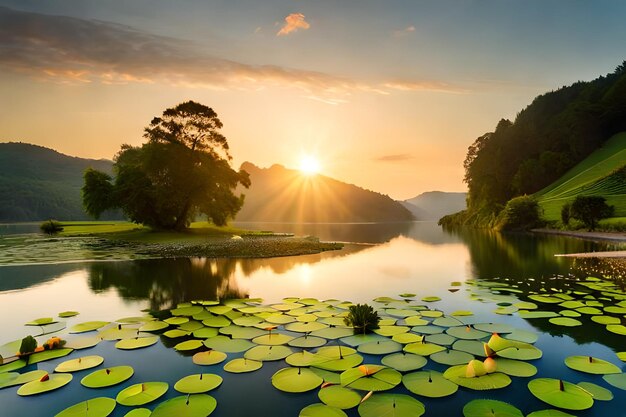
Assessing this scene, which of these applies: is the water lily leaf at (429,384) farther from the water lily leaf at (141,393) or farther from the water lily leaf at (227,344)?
the water lily leaf at (141,393)

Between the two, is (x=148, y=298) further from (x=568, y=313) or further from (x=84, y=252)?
(x=84, y=252)

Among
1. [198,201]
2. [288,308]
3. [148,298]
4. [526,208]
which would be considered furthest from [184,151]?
[526,208]

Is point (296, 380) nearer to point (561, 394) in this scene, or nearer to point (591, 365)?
point (561, 394)

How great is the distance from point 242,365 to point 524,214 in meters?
80.8

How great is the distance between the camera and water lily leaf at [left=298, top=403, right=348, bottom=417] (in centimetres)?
669

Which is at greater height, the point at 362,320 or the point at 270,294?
the point at 362,320

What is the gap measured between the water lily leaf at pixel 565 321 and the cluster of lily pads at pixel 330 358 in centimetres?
83

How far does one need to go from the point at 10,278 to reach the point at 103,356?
17.6m

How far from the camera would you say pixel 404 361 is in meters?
9.23

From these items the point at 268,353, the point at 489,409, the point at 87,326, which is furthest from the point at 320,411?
the point at 87,326

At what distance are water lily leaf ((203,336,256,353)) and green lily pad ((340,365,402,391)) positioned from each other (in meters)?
3.35

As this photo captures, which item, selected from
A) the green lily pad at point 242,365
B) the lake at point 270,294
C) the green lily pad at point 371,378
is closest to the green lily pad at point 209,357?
the lake at point 270,294

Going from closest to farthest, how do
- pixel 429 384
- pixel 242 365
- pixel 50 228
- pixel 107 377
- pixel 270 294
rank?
pixel 429 384 → pixel 107 377 → pixel 242 365 → pixel 270 294 → pixel 50 228

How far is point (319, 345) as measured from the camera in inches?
415
